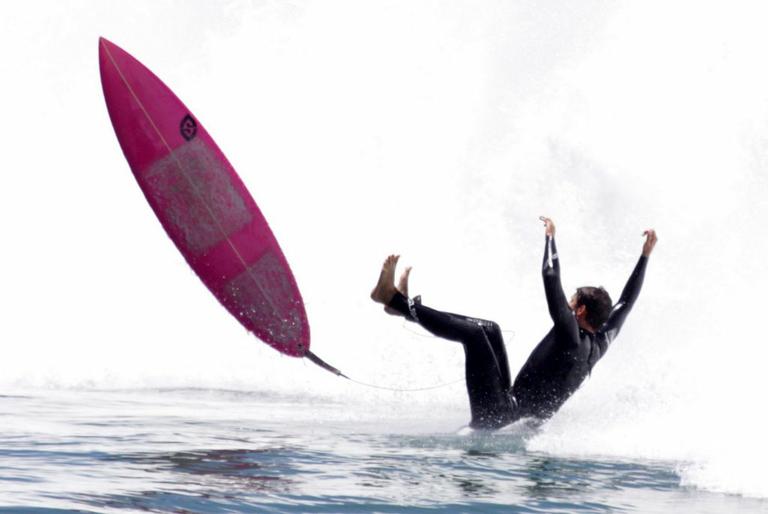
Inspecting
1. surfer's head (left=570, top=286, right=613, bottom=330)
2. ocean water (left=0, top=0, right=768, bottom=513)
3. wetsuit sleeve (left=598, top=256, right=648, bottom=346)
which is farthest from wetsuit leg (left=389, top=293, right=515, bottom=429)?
ocean water (left=0, top=0, right=768, bottom=513)

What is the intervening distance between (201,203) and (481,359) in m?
3.84

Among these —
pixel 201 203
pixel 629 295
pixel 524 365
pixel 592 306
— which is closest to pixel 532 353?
pixel 524 365

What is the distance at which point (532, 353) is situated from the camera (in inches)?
313

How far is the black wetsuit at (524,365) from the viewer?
303 inches

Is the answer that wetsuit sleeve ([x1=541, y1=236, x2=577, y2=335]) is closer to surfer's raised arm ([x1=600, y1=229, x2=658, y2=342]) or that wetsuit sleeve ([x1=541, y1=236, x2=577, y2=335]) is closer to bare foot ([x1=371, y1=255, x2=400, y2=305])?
surfer's raised arm ([x1=600, y1=229, x2=658, y2=342])

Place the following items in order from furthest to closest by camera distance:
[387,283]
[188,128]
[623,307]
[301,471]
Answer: [188,128]
[623,307]
[387,283]
[301,471]

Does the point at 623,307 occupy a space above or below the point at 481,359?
above

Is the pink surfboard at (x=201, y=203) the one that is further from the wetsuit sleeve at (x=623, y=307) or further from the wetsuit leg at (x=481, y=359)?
the wetsuit sleeve at (x=623, y=307)

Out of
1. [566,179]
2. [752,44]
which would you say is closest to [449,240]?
[566,179]

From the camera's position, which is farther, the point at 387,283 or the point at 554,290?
the point at 387,283

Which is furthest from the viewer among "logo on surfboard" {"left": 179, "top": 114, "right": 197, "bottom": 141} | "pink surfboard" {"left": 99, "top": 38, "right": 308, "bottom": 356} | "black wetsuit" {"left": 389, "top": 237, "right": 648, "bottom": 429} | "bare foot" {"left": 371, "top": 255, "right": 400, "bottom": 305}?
"logo on surfboard" {"left": 179, "top": 114, "right": 197, "bottom": 141}

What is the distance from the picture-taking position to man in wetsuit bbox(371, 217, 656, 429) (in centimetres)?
766

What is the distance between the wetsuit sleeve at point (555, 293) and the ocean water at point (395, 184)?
4.02 meters

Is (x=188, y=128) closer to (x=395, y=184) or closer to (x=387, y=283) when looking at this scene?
(x=387, y=283)
